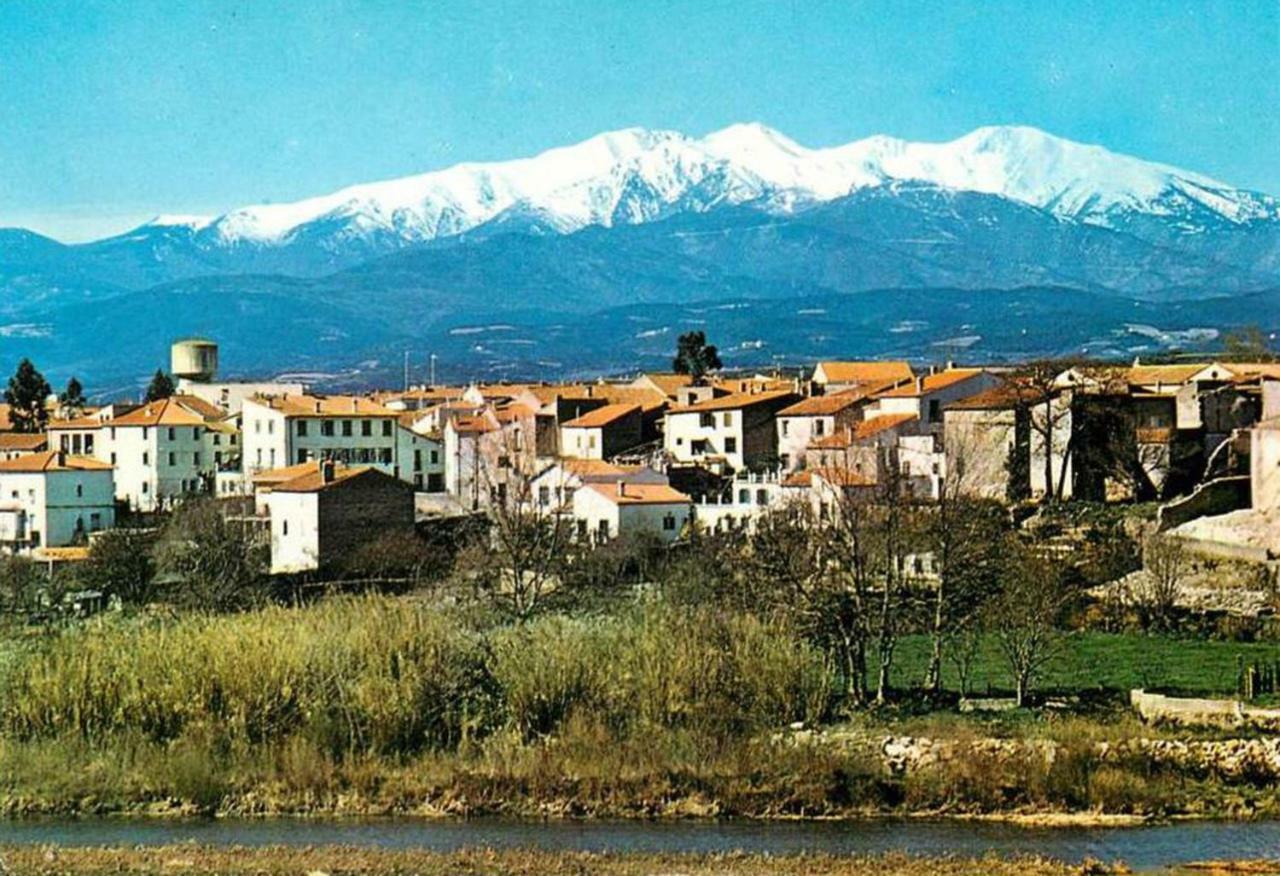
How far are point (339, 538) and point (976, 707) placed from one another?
21.7 m

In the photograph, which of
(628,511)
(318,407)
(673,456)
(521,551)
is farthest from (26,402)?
(521,551)

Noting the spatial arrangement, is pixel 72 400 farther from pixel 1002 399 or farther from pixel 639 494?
pixel 1002 399

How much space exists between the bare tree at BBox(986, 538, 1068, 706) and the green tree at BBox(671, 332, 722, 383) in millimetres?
37649

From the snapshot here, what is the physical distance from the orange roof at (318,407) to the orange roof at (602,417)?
5481 mm

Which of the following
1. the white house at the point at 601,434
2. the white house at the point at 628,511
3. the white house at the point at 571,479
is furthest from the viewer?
the white house at the point at 601,434

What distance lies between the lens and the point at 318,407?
206ft

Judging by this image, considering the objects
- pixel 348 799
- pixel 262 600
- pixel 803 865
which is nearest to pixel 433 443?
pixel 262 600

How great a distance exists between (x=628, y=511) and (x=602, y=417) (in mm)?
12623

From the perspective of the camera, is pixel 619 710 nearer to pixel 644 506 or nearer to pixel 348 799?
pixel 348 799

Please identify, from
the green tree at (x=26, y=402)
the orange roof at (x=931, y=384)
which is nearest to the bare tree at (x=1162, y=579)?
the orange roof at (x=931, y=384)

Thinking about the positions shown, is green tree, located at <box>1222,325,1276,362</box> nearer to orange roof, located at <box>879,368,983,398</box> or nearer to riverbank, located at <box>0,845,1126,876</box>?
orange roof, located at <box>879,368,983,398</box>

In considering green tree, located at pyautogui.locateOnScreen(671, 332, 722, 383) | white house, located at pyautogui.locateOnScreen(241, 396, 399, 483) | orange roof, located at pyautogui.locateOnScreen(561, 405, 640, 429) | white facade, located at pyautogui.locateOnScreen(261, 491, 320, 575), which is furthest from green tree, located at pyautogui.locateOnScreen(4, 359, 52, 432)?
white facade, located at pyautogui.locateOnScreen(261, 491, 320, 575)

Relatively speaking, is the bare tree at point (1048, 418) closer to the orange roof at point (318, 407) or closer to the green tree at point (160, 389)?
the orange roof at point (318, 407)

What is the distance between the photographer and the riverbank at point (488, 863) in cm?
2319
